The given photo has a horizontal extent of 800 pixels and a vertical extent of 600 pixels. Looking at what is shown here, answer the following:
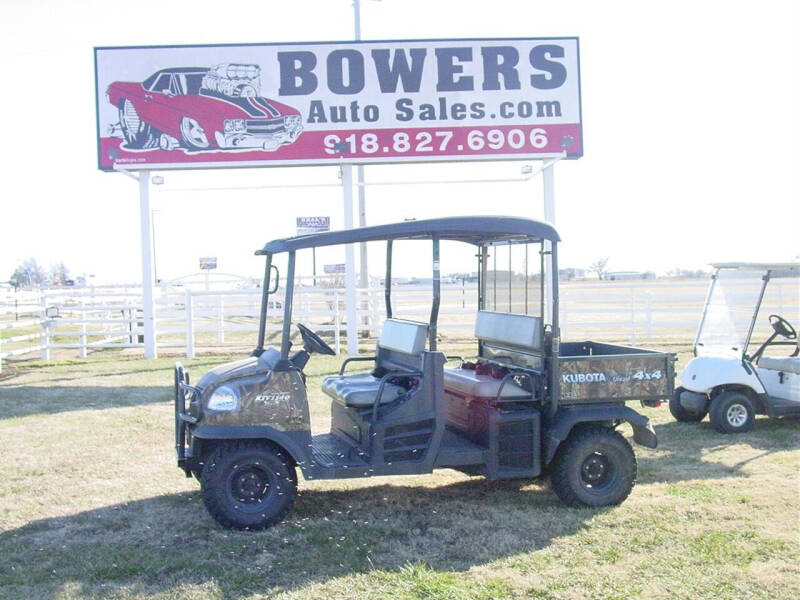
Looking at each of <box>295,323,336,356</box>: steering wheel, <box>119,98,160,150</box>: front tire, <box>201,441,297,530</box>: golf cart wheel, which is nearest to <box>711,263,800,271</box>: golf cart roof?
<box>295,323,336,356</box>: steering wheel

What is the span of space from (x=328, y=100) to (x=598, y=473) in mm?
10149

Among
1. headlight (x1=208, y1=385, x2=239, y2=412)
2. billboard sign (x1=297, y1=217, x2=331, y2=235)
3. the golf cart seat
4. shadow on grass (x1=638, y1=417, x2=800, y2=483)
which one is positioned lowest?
shadow on grass (x1=638, y1=417, x2=800, y2=483)

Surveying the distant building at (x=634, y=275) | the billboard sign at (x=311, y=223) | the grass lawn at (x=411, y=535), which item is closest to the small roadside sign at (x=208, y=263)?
the billboard sign at (x=311, y=223)

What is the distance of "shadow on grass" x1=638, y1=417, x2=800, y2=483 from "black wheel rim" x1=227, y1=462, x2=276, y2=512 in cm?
319

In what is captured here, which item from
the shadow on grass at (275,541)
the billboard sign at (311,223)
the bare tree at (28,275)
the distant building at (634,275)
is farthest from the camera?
the distant building at (634,275)

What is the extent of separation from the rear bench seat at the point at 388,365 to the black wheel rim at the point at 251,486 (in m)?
0.77

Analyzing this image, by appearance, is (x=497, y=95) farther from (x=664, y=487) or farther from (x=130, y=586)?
(x=130, y=586)

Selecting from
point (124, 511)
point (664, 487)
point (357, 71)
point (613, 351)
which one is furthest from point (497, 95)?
point (124, 511)

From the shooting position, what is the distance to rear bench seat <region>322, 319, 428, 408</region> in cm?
585

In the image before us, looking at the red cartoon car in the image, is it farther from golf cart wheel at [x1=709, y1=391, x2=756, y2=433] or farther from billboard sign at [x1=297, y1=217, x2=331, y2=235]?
golf cart wheel at [x1=709, y1=391, x2=756, y2=433]

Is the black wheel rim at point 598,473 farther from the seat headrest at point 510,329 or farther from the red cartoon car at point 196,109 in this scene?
the red cartoon car at point 196,109

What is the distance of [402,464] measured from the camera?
575 centimetres

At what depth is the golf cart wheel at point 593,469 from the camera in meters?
5.99

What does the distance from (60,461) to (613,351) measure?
524cm
